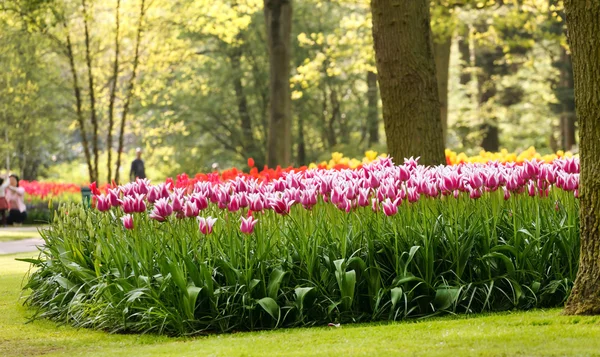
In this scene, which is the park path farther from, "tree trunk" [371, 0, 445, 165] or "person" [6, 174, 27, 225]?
"tree trunk" [371, 0, 445, 165]

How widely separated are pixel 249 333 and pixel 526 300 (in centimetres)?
197

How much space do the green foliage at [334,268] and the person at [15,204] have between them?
1801 cm

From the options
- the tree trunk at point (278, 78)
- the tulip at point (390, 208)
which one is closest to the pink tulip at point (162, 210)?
the tulip at point (390, 208)

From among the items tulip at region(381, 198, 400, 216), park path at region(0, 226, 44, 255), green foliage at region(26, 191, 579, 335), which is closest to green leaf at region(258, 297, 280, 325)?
green foliage at region(26, 191, 579, 335)

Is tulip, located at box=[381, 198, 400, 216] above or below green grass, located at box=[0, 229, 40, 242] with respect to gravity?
above

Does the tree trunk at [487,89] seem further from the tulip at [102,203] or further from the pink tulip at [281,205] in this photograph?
the pink tulip at [281,205]

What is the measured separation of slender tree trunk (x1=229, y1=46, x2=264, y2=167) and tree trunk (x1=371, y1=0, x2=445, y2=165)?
25.5m

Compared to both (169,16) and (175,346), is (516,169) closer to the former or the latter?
(175,346)

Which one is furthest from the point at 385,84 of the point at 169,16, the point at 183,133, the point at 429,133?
the point at 183,133

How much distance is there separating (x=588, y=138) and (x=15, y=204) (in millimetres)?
21402

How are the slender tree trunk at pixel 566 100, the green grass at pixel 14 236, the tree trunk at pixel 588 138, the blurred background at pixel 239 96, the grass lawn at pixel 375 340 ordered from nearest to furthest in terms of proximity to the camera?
1. the grass lawn at pixel 375 340
2. the tree trunk at pixel 588 138
3. the green grass at pixel 14 236
4. the slender tree trunk at pixel 566 100
5. the blurred background at pixel 239 96

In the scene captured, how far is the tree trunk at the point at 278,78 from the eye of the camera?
60.5 feet

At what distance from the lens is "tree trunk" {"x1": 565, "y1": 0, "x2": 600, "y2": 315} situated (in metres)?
5.86

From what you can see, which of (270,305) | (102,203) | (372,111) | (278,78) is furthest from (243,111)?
(270,305)
